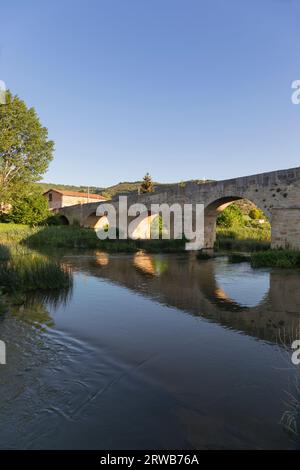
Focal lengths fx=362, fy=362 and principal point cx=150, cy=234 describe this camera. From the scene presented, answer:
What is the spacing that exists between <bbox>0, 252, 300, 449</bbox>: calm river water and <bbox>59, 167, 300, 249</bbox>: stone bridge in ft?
32.2

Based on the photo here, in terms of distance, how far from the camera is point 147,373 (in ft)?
15.3

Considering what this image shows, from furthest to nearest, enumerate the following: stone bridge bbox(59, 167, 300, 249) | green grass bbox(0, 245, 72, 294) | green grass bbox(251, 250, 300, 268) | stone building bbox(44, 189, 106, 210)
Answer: stone building bbox(44, 189, 106, 210), stone bridge bbox(59, 167, 300, 249), green grass bbox(251, 250, 300, 268), green grass bbox(0, 245, 72, 294)

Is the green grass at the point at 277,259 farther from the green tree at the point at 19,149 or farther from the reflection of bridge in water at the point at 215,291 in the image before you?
the green tree at the point at 19,149

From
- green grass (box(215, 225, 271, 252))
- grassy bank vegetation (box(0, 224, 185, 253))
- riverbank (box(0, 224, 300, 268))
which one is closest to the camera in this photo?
riverbank (box(0, 224, 300, 268))

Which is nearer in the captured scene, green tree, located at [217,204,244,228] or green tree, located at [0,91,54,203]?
green tree, located at [0,91,54,203]

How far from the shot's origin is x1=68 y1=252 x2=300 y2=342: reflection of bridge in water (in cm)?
723

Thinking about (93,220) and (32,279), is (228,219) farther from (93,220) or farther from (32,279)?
(32,279)

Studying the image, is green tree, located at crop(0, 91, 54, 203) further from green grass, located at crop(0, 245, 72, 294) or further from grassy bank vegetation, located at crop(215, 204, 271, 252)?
green grass, located at crop(0, 245, 72, 294)

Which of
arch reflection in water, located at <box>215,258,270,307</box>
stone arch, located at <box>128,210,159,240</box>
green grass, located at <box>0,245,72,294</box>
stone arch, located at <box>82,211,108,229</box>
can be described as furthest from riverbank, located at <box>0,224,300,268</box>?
green grass, located at <box>0,245,72,294</box>

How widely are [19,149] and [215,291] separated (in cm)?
3430

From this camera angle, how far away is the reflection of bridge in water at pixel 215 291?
7230 millimetres

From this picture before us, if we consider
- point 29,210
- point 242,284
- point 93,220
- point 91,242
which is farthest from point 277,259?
point 93,220

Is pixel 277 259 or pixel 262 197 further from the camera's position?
pixel 262 197

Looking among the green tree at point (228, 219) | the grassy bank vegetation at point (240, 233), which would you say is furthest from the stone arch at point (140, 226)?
the green tree at point (228, 219)
